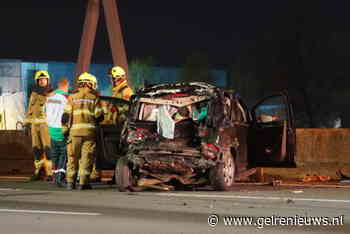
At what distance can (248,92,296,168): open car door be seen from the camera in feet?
47.1

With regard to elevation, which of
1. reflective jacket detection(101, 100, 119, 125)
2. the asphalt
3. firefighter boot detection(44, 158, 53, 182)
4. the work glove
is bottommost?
the asphalt

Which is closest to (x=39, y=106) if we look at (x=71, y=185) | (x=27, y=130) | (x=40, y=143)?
(x=40, y=143)

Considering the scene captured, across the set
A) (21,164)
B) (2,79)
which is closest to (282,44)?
(2,79)

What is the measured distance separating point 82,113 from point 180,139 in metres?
1.91

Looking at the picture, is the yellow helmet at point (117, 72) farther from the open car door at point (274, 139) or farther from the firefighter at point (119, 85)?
the open car door at point (274, 139)

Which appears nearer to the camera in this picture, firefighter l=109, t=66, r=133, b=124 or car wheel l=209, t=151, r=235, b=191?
car wheel l=209, t=151, r=235, b=191

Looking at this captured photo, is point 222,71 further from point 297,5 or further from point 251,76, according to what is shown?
point 297,5

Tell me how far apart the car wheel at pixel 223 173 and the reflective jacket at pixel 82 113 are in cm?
234

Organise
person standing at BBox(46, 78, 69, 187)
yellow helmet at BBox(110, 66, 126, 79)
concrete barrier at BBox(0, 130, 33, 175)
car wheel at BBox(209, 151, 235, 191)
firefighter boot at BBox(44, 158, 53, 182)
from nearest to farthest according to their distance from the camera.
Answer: car wheel at BBox(209, 151, 235, 191)
yellow helmet at BBox(110, 66, 126, 79)
person standing at BBox(46, 78, 69, 187)
firefighter boot at BBox(44, 158, 53, 182)
concrete barrier at BBox(0, 130, 33, 175)

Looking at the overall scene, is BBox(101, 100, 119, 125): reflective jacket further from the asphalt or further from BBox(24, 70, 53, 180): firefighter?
BBox(24, 70, 53, 180): firefighter

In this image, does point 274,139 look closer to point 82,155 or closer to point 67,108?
point 82,155

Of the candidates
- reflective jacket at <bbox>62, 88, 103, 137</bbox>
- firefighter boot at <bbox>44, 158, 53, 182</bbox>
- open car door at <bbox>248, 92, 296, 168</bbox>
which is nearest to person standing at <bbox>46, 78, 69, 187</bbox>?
reflective jacket at <bbox>62, 88, 103, 137</bbox>

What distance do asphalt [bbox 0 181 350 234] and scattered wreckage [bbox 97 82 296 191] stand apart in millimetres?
310

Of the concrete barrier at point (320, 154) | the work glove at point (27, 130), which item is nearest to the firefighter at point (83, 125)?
the work glove at point (27, 130)
